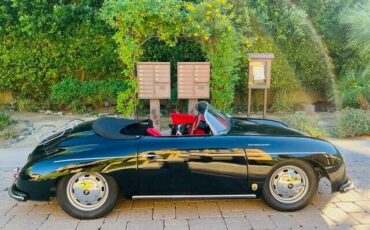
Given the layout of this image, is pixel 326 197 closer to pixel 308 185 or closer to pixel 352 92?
pixel 308 185

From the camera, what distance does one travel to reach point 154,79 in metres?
6.71

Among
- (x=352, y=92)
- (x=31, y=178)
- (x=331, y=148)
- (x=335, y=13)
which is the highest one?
(x=335, y=13)

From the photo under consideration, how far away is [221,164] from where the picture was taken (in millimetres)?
3609

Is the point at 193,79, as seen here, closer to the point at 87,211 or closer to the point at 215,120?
the point at 215,120

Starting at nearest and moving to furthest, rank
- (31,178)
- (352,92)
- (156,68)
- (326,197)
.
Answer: (31,178)
(326,197)
(156,68)
(352,92)

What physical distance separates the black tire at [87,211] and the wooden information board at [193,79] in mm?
3458

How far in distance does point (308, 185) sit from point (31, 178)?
9.06 feet

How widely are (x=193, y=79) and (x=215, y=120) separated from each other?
2.95 meters

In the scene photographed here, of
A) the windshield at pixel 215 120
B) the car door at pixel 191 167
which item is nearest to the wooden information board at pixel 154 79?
the windshield at pixel 215 120

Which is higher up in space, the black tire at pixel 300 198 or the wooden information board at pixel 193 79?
the wooden information board at pixel 193 79

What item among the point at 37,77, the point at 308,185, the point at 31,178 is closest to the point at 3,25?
the point at 37,77

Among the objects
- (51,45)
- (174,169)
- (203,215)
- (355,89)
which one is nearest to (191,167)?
(174,169)

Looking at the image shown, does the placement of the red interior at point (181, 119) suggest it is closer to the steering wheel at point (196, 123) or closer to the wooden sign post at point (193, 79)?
the steering wheel at point (196, 123)

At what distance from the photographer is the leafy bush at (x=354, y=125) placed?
673 cm
